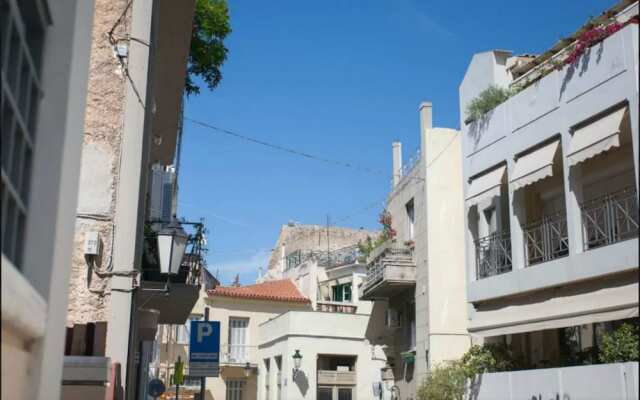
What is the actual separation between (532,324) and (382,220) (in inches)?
645

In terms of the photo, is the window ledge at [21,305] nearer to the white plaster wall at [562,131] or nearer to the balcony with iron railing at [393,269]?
the white plaster wall at [562,131]

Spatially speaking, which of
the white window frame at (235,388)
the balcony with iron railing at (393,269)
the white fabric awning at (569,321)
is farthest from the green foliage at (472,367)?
the white window frame at (235,388)

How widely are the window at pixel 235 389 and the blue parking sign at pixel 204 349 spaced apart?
27.5m

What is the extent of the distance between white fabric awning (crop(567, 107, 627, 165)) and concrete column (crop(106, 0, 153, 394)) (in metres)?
7.45

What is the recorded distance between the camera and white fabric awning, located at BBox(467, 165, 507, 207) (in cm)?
1703

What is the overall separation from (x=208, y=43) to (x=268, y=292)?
74.5 feet

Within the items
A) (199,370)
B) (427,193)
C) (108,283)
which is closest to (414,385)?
(427,193)

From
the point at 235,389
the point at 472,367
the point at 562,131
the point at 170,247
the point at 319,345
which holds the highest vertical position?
the point at 562,131

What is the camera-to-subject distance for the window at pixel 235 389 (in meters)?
39.2

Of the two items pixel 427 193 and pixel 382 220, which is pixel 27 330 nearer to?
pixel 427 193

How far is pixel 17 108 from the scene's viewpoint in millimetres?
4102

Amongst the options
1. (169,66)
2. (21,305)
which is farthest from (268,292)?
(21,305)

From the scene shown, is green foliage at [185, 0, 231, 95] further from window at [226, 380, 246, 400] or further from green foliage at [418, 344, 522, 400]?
window at [226, 380, 246, 400]

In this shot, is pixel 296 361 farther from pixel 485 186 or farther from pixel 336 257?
pixel 485 186
